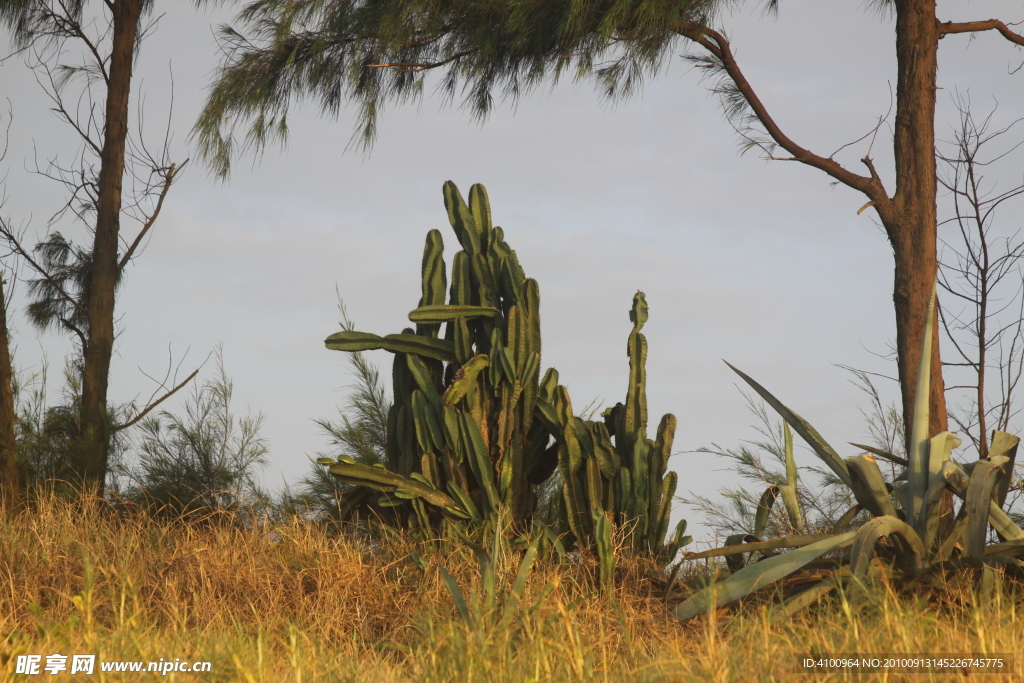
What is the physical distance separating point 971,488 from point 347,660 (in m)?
2.24

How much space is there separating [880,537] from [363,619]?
187cm

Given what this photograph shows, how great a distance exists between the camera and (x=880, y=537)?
3.03 m

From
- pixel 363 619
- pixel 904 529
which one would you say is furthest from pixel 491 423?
pixel 904 529

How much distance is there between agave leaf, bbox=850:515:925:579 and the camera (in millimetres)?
2844

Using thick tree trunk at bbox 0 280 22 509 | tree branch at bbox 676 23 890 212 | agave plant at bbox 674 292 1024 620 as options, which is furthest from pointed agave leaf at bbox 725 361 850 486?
thick tree trunk at bbox 0 280 22 509

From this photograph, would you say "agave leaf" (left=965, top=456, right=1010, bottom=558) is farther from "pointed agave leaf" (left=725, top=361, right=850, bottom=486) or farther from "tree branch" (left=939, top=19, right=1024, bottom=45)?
"tree branch" (left=939, top=19, right=1024, bottom=45)

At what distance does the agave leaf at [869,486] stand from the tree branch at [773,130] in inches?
81.6

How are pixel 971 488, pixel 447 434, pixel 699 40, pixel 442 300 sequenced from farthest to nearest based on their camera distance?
pixel 699 40, pixel 442 300, pixel 447 434, pixel 971 488

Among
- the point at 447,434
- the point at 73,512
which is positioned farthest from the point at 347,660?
the point at 73,512

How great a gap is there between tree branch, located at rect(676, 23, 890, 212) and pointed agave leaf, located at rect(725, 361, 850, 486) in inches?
73.4

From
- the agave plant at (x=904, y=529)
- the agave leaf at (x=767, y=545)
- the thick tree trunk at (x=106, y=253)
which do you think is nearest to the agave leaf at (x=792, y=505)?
the agave plant at (x=904, y=529)

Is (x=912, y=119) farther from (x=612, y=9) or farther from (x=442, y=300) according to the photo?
(x=442, y=300)

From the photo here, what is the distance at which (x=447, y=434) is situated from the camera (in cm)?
395

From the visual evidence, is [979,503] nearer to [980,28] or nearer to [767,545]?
[767,545]
